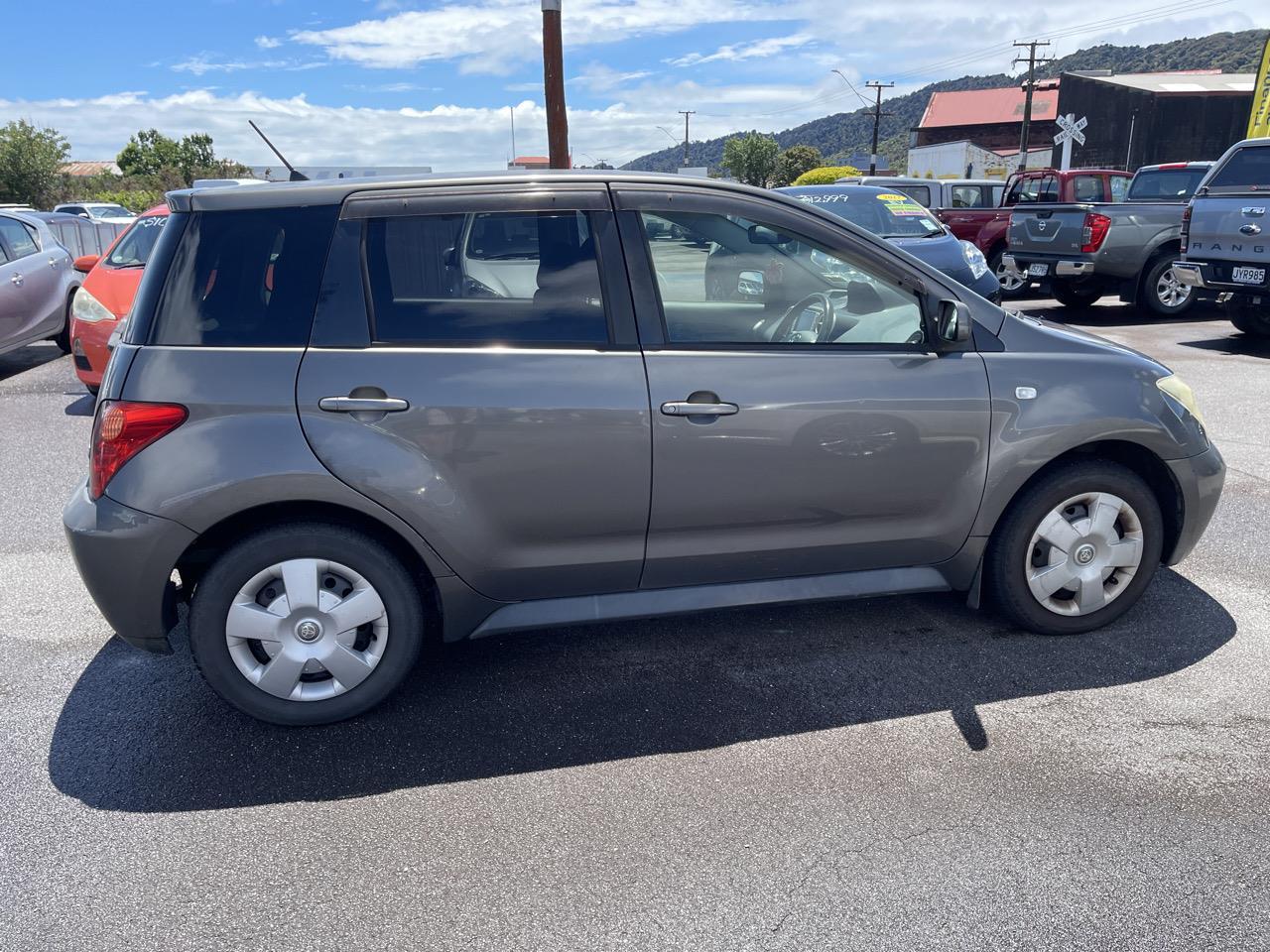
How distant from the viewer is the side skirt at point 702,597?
11.1 ft

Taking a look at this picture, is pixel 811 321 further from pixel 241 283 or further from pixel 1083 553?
pixel 241 283

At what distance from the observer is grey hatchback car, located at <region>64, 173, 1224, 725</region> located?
3.12 metres

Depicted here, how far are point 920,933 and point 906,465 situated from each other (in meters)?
1.64

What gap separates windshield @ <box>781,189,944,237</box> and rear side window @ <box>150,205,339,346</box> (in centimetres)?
864

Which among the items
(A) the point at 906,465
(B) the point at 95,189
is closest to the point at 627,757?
(A) the point at 906,465

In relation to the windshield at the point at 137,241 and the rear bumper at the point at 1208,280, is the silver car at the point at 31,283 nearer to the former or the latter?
the windshield at the point at 137,241

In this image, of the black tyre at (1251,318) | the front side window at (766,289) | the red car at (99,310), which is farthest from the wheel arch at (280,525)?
the black tyre at (1251,318)

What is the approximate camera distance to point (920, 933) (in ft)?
7.84

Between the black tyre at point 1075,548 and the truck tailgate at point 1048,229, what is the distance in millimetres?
9795

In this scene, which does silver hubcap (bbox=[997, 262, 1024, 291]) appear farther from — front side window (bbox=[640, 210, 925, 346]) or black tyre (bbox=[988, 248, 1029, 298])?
front side window (bbox=[640, 210, 925, 346])

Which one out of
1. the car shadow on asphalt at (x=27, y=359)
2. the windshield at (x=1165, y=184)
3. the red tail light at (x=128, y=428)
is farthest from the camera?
the windshield at (x=1165, y=184)

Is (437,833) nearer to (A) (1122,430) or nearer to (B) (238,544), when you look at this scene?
(B) (238,544)

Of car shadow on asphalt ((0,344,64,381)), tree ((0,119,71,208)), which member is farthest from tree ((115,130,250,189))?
car shadow on asphalt ((0,344,64,381))

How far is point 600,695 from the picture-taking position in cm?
354
